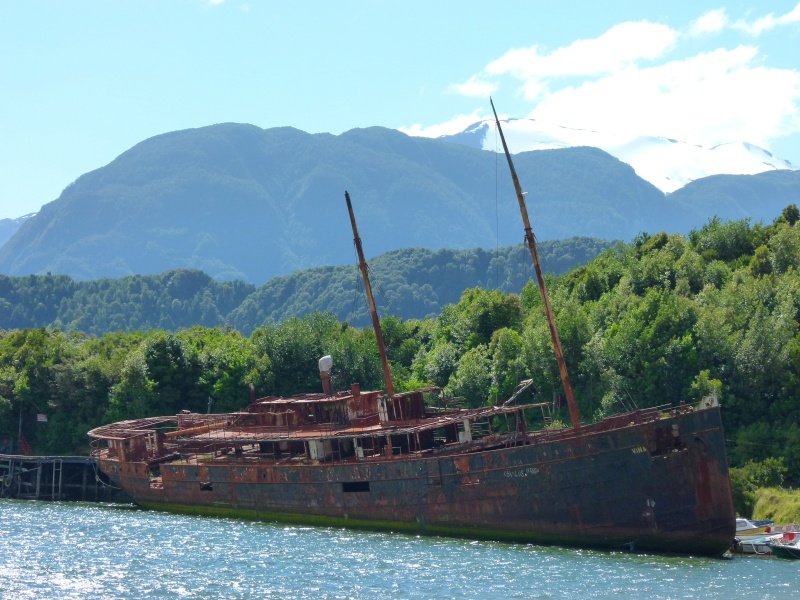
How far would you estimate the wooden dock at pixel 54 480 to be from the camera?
7744cm

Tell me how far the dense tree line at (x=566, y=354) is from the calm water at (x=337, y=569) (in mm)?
16030

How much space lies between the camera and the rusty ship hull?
4919cm

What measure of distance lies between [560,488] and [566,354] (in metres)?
23.9

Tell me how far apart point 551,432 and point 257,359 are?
39.7 metres

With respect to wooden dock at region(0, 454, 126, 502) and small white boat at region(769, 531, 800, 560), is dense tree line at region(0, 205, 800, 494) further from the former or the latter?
small white boat at region(769, 531, 800, 560)

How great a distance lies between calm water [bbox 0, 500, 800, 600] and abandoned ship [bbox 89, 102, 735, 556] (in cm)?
111

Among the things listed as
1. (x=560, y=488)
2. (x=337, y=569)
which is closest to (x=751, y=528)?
(x=560, y=488)

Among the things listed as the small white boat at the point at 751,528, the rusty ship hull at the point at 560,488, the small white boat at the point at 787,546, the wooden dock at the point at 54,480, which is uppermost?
the wooden dock at the point at 54,480

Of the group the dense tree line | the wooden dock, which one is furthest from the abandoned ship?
the dense tree line

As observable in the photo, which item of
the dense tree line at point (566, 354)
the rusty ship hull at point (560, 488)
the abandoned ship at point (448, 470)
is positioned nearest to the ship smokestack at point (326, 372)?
the abandoned ship at point (448, 470)

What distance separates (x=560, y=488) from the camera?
50781 mm

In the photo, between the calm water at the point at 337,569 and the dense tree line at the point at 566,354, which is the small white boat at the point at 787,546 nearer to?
the calm water at the point at 337,569

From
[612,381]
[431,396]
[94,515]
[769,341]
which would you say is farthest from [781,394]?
[94,515]

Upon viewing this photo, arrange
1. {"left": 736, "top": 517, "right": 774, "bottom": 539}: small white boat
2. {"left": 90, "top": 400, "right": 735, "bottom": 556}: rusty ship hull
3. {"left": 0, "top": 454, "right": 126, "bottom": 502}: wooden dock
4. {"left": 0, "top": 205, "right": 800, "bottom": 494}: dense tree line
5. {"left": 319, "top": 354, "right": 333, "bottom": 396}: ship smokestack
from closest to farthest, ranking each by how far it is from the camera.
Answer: {"left": 90, "top": 400, "right": 735, "bottom": 556}: rusty ship hull → {"left": 736, "top": 517, "right": 774, "bottom": 539}: small white boat → {"left": 0, "top": 205, "right": 800, "bottom": 494}: dense tree line → {"left": 319, "top": 354, "right": 333, "bottom": 396}: ship smokestack → {"left": 0, "top": 454, "right": 126, "bottom": 502}: wooden dock
